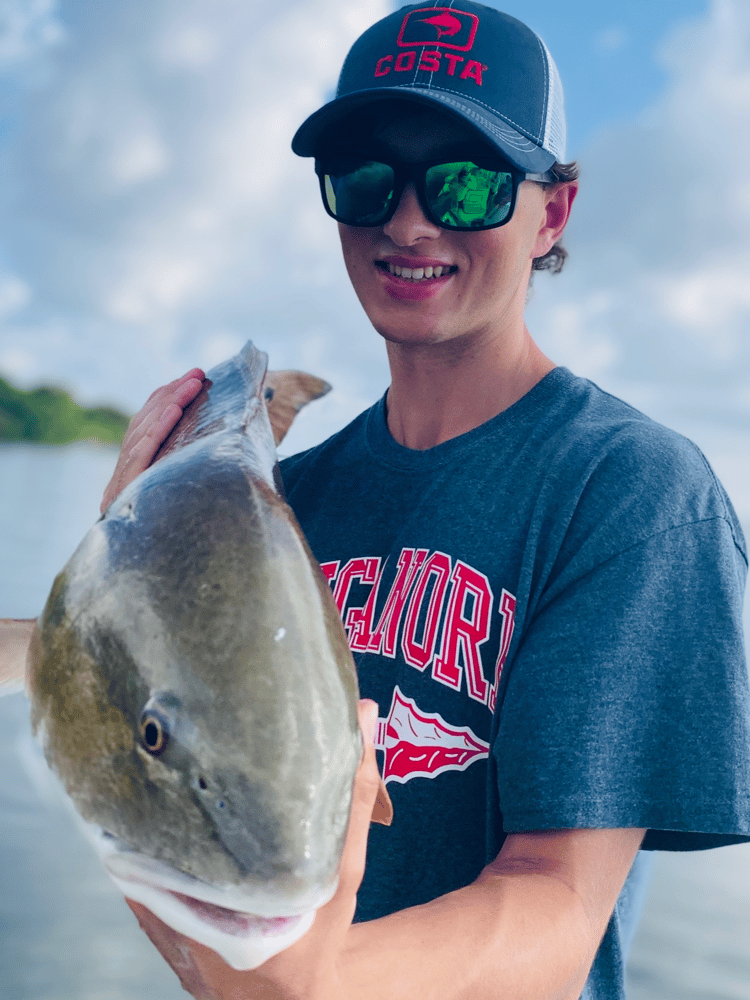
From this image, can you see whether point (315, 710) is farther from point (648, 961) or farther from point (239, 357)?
point (648, 961)

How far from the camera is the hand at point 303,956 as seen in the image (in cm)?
98

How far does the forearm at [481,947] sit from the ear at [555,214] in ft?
5.58

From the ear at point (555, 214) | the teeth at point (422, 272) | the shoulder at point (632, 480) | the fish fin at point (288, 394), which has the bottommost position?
the shoulder at point (632, 480)

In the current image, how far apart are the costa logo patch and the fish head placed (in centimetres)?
158

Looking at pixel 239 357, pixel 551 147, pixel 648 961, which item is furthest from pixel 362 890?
pixel 648 961

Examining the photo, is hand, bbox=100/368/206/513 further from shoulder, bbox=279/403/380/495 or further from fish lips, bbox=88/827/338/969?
fish lips, bbox=88/827/338/969

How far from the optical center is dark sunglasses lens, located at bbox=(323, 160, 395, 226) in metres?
2.17

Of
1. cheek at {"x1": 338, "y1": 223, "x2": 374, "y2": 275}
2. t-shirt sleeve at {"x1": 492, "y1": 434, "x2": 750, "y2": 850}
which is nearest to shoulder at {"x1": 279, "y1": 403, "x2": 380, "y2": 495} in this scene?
cheek at {"x1": 338, "y1": 223, "x2": 374, "y2": 275}

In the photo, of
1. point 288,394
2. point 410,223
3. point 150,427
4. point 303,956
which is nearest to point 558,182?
point 410,223

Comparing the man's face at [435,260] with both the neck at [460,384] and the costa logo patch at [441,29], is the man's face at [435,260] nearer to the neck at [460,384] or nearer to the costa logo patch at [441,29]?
the neck at [460,384]

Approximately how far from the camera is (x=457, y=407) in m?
2.35

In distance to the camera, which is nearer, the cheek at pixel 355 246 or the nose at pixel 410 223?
the nose at pixel 410 223

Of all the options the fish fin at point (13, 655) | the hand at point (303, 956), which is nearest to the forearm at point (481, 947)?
the hand at point (303, 956)

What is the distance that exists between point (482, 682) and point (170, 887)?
1.02 metres
